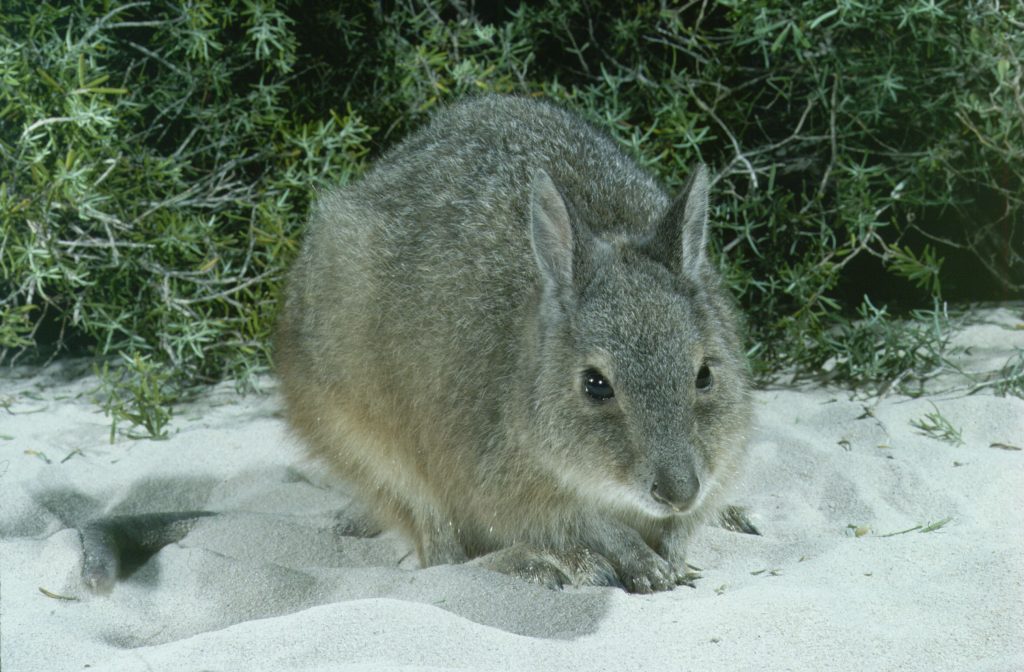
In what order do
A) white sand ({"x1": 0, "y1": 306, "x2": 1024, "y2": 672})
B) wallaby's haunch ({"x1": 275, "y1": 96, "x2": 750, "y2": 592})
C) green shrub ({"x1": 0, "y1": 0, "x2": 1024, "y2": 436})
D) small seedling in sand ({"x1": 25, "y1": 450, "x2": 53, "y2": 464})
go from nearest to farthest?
white sand ({"x1": 0, "y1": 306, "x2": 1024, "y2": 672}) → wallaby's haunch ({"x1": 275, "y1": 96, "x2": 750, "y2": 592}) → small seedling in sand ({"x1": 25, "y1": 450, "x2": 53, "y2": 464}) → green shrub ({"x1": 0, "y1": 0, "x2": 1024, "y2": 436})

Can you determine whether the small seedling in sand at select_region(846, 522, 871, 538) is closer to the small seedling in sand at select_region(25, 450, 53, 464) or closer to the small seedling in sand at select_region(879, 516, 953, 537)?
the small seedling in sand at select_region(879, 516, 953, 537)

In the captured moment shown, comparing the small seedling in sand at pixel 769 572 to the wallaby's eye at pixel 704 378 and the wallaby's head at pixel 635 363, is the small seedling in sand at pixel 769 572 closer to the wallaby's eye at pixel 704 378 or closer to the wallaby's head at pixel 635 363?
the wallaby's head at pixel 635 363

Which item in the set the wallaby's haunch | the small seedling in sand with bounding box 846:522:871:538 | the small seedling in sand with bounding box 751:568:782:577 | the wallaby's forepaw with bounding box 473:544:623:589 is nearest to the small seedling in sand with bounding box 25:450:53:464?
the wallaby's haunch

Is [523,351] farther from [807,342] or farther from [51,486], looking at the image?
[807,342]

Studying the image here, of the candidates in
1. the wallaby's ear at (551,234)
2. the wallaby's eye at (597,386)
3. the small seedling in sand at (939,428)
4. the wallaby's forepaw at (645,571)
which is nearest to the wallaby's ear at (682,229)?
the wallaby's ear at (551,234)

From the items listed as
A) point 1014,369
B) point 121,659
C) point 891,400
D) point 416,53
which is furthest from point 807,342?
point 121,659

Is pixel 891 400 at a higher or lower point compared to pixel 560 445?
lower

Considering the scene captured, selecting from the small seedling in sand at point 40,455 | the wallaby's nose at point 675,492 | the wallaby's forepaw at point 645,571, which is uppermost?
the wallaby's nose at point 675,492
